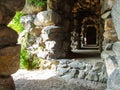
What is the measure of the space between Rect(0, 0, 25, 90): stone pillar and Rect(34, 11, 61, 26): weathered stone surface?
12.2 ft

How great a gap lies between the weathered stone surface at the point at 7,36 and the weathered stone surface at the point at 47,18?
3738 mm

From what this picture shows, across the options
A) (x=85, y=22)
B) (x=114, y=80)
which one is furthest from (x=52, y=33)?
(x=85, y=22)

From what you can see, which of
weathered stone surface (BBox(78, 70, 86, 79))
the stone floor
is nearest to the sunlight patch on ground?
the stone floor

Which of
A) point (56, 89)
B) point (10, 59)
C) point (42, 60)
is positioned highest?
point (10, 59)

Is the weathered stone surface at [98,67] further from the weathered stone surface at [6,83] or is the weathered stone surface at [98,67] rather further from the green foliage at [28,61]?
the weathered stone surface at [6,83]

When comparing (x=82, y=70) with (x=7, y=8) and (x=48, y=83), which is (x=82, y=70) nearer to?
(x=48, y=83)

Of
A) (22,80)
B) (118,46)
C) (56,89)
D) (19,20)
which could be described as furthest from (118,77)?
(19,20)

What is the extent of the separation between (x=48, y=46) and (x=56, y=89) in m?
2.30

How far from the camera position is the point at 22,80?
5.33 metres

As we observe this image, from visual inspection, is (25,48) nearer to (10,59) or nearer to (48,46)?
(48,46)

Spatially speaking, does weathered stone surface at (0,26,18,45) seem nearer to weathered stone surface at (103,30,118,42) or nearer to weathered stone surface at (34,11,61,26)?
weathered stone surface at (103,30,118,42)

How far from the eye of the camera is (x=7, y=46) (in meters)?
2.63

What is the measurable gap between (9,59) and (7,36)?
0.30 metres

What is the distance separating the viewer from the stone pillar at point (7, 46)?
2.55 meters
